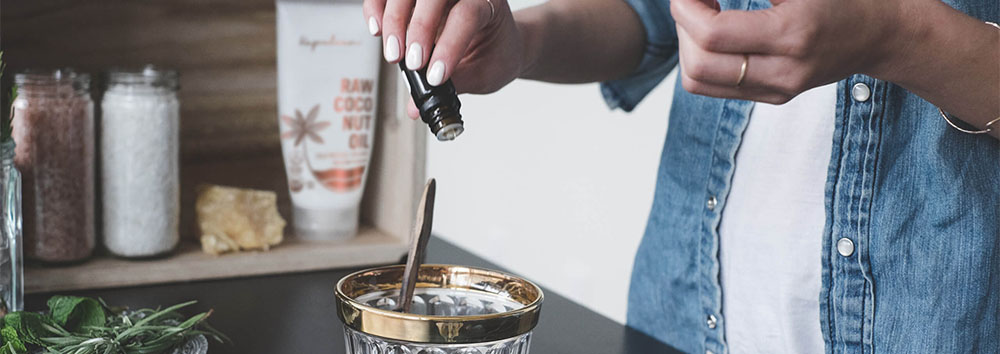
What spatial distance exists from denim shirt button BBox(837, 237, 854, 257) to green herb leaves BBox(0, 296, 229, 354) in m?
0.53

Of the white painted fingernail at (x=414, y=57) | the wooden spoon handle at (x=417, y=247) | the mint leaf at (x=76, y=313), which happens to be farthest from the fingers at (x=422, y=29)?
the mint leaf at (x=76, y=313)

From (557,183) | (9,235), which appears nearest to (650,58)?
(9,235)

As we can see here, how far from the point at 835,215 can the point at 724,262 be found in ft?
0.49

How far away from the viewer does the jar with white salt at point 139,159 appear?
0.95 metres

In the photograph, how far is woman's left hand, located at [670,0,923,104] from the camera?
555 mm

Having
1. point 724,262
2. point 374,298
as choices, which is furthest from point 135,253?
point 724,262

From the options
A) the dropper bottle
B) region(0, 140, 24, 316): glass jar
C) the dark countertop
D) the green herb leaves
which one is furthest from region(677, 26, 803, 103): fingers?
region(0, 140, 24, 316): glass jar

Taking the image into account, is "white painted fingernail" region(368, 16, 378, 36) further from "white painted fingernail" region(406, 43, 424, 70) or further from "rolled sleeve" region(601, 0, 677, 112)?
"rolled sleeve" region(601, 0, 677, 112)

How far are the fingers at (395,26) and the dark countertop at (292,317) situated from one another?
10.5 inches

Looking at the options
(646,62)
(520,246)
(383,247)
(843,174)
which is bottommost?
(520,246)

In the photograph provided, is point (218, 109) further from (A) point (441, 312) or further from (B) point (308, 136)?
(A) point (441, 312)

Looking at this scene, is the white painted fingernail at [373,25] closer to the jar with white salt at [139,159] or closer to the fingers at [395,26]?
the fingers at [395,26]

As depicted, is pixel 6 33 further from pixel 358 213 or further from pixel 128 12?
pixel 358 213

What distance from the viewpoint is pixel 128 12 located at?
1074mm
